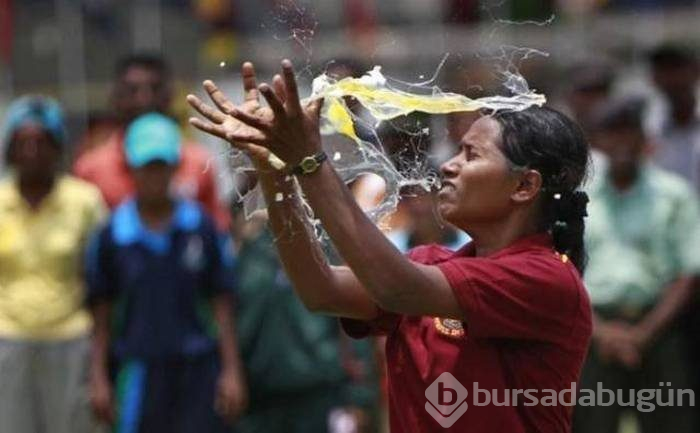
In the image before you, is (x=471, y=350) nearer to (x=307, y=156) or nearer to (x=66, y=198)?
(x=307, y=156)

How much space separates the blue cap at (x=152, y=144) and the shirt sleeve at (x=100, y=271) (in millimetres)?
361

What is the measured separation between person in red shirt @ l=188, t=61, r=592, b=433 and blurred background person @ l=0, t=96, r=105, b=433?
4.16m

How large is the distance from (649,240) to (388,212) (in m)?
4.03

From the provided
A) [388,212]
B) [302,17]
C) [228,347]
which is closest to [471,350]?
[388,212]

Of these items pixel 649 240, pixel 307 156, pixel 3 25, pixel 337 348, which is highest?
pixel 307 156

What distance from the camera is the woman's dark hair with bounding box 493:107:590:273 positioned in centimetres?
477

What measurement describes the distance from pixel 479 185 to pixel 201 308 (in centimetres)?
435

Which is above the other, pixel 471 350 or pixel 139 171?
pixel 471 350

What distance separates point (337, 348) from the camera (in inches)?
356

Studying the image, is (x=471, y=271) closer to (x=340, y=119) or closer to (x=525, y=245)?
(x=525, y=245)

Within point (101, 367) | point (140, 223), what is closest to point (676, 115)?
point (140, 223)

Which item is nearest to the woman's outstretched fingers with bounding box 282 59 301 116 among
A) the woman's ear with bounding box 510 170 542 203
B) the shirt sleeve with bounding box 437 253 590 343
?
the shirt sleeve with bounding box 437 253 590 343

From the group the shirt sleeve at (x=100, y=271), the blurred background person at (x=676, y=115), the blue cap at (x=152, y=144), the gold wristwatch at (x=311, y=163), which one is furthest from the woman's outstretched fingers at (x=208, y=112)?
the blurred background person at (x=676, y=115)

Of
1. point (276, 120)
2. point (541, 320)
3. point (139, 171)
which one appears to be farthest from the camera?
point (139, 171)
